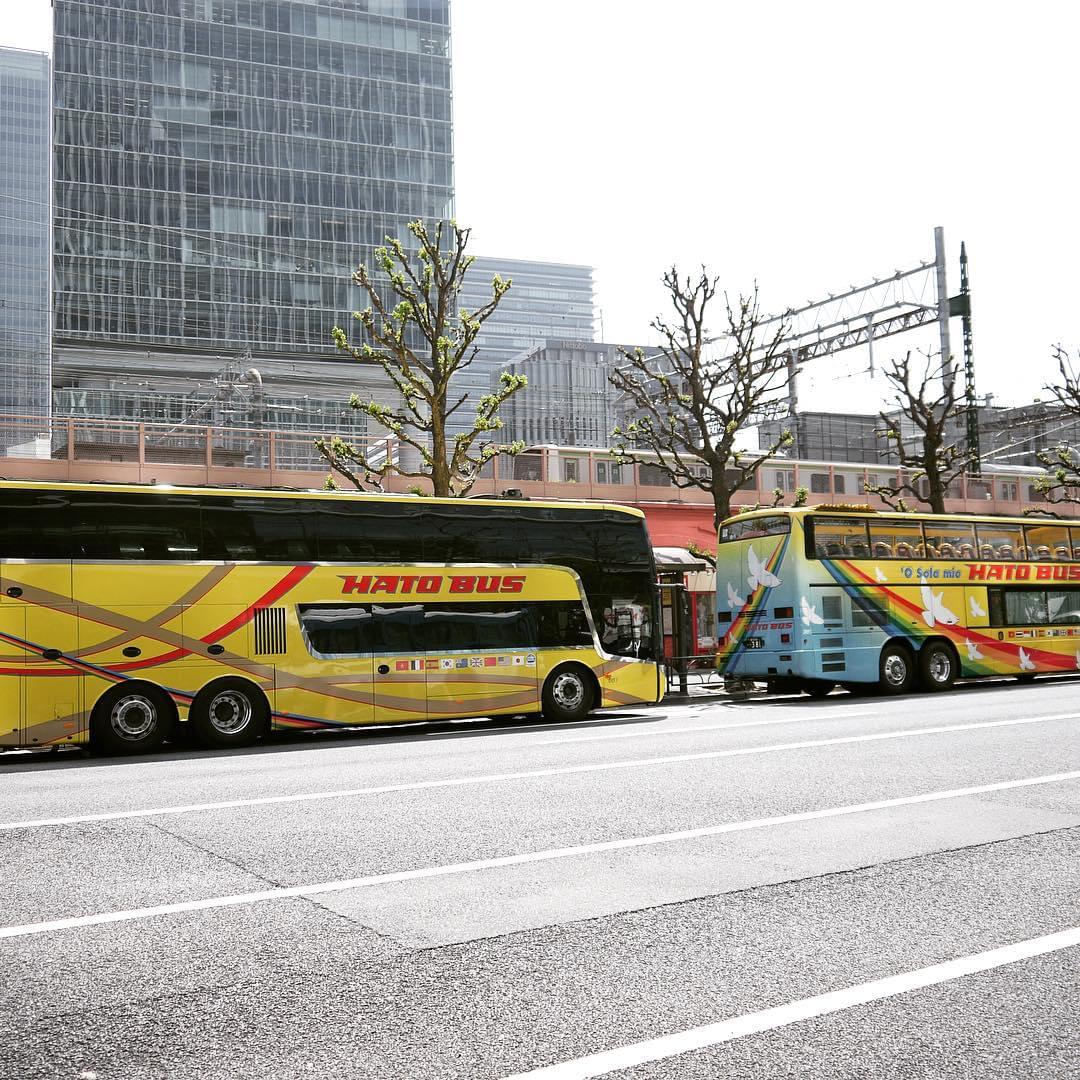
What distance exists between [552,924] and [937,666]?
745 inches

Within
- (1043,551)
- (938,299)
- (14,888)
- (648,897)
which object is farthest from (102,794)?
(938,299)

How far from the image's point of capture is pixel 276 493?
51.7 ft

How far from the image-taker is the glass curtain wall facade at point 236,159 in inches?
3403

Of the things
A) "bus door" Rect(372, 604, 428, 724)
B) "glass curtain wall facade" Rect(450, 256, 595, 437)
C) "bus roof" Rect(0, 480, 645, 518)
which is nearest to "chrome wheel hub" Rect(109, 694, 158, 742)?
"bus roof" Rect(0, 480, 645, 518)

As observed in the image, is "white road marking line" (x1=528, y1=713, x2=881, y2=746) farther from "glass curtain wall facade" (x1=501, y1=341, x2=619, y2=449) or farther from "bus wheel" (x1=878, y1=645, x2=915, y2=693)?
"glass curtain wall facade" (x1=501, y1=341, x2=619, y2=449)

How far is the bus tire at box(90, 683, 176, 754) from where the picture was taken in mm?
14219

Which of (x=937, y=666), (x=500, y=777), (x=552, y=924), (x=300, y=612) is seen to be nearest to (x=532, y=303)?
(x=937, y=666)

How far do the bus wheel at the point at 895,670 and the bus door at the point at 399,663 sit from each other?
9498 mm

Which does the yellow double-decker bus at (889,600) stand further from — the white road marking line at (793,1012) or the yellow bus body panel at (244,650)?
the white road marking line at (793,1012)

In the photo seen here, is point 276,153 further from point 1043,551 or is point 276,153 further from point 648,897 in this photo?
point 648,897

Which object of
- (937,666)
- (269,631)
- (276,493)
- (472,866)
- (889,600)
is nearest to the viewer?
(472,866)

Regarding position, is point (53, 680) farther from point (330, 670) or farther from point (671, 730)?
point (671, 730)

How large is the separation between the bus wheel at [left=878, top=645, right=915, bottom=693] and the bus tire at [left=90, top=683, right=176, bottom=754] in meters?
13.0

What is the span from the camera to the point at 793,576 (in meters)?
21.4
